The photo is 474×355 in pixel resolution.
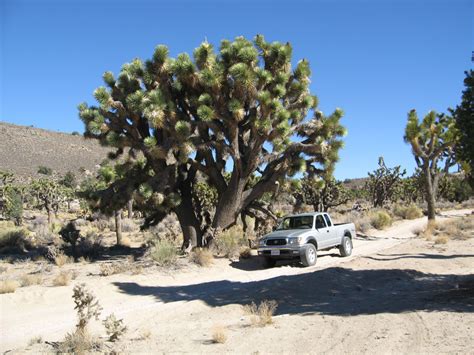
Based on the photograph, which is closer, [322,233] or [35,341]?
[35,341]

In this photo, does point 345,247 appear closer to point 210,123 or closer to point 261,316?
point 210,123

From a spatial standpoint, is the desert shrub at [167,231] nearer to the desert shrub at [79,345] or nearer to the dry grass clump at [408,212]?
the desert shrub at [79,345]

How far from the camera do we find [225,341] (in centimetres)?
664

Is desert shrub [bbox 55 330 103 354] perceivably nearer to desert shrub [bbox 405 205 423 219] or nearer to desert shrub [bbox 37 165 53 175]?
desert shrub [bbox 405 205 423 219]

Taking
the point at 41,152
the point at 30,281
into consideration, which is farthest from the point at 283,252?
the point at 41,152

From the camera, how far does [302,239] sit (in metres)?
13.3

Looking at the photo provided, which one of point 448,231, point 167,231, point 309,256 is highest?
point 167,231

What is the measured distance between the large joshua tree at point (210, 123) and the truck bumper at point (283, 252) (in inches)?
110

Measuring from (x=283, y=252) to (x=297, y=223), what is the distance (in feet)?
5.16

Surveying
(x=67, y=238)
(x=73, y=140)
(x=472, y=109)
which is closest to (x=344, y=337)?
(x=472, y=109)

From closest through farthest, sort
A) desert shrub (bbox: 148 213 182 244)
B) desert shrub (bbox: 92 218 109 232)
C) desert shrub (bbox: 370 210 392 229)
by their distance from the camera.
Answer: desert shrub (bbox: 148 213 182 244) < desert shrub (bbox: 370 210 392 229) < desert shrub (bbox: 92 218 109 232)

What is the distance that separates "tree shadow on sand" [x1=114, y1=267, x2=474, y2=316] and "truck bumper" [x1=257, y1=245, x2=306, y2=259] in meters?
1.58

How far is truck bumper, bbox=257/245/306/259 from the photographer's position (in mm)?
13117

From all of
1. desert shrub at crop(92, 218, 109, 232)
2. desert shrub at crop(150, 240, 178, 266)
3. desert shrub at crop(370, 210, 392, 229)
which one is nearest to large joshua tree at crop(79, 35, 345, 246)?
→ desert shrub at crop(150, 240, 178, 266)
